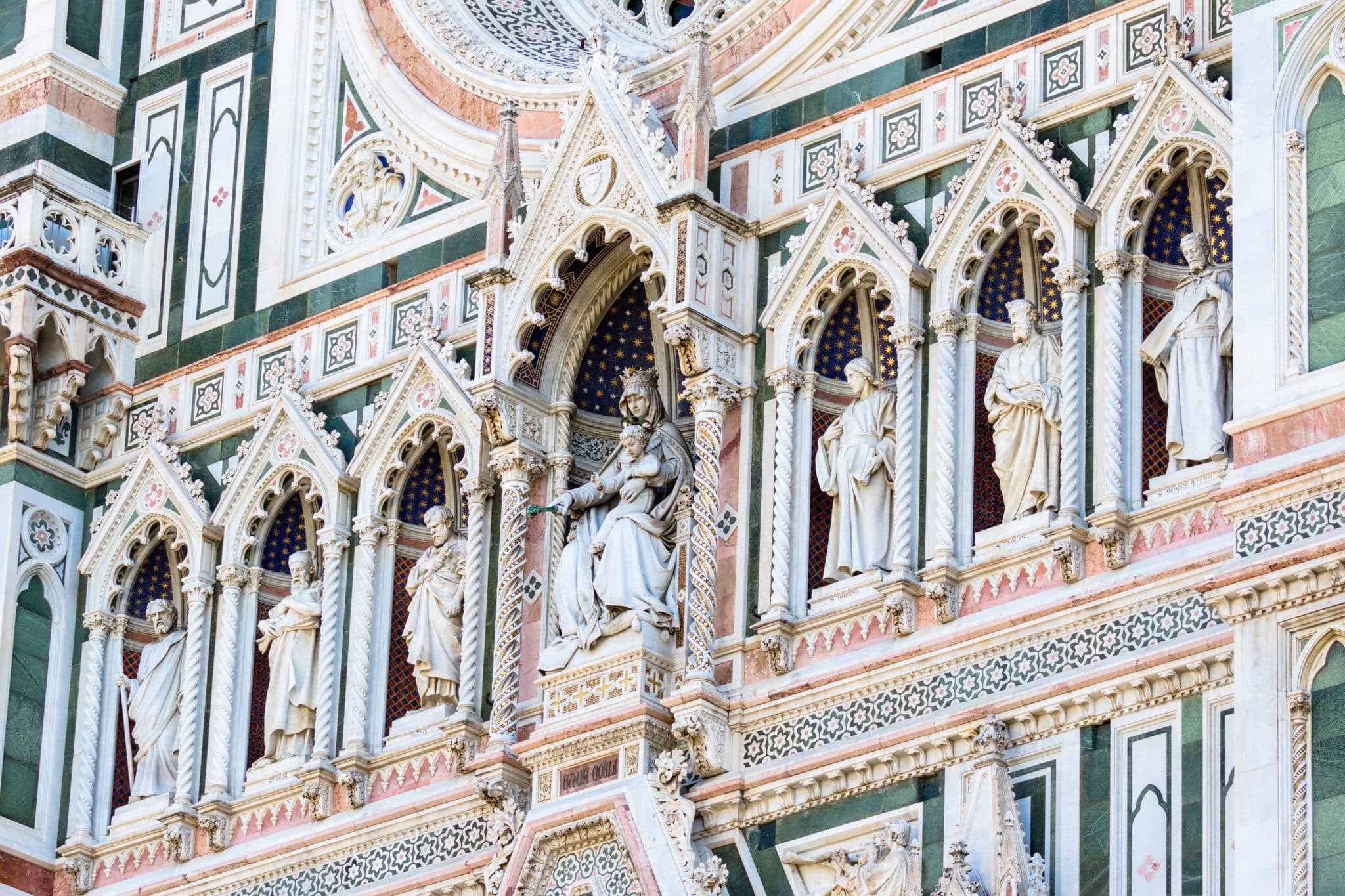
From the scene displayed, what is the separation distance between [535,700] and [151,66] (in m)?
6.10

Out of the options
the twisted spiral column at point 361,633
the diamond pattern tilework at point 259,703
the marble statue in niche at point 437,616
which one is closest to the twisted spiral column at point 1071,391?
the marble statue in niche at point 437,616

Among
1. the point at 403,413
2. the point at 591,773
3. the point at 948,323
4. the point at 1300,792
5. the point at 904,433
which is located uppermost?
the point at 403,413

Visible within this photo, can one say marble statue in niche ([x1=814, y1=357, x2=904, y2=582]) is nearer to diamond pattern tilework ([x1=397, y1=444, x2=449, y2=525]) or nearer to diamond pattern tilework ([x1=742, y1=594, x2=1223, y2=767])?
diamond pattern tilework ([x1=742, y1=594, x2=1223, y2=767])

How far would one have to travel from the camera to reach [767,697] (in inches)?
780

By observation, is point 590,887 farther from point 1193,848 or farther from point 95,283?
point 95,283

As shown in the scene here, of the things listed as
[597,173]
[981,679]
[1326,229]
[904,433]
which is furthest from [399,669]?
[1326,229]

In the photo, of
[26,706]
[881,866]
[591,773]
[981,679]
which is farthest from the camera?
[26,706]

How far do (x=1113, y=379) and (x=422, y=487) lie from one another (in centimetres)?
482

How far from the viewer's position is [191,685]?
74.3ft

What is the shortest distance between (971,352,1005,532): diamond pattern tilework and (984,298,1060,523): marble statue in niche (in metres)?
0.12

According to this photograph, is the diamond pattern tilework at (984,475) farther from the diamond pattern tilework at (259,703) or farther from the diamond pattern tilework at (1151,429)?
the diamond pattern tilework at (259,703)

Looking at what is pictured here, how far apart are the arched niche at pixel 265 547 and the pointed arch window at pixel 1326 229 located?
6746 mm

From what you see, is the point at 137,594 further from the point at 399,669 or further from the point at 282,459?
the point at 399,669

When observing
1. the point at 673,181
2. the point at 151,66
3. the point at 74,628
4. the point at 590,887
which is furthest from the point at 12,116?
the point at 590,887
